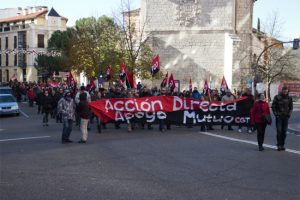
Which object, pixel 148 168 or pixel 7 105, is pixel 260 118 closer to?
pixel 148 168

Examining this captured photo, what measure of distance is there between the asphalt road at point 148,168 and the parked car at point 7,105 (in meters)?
11.8

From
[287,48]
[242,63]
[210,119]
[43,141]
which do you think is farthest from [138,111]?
[287,48]

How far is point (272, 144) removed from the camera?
1398cm

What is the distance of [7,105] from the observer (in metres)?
27.0

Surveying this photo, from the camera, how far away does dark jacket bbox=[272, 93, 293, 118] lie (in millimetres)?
12547

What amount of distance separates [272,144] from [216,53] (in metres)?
32.6

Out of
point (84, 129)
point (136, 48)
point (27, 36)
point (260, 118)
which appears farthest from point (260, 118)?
point (27, 36)

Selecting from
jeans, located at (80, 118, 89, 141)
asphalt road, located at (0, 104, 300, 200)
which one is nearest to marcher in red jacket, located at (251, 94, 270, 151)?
asphalt road, located at (0, 104, 300, 200)

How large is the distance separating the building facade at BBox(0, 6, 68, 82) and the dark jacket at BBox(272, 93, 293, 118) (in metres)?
63.2

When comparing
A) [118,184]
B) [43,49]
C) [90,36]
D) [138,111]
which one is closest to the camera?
[118,184]

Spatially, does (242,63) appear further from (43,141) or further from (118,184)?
(118,184)

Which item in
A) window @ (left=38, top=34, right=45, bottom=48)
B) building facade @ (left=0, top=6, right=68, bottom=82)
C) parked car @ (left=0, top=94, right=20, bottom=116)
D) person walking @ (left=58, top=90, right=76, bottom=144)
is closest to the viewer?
person walking @ (left=58, top=90, right=76, bottom=144)

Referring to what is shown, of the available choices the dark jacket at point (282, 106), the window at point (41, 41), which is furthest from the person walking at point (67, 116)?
the window at point (41, 41)

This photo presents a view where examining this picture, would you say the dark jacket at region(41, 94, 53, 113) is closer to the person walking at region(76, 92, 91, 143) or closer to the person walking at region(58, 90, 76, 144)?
the person walking at region(58, 90, 76, 144)
